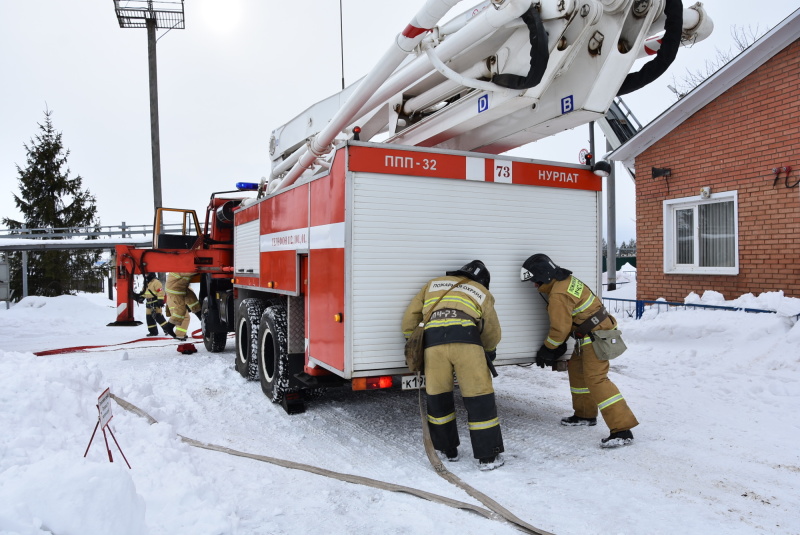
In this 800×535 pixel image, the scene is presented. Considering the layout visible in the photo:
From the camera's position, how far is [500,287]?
5207mm

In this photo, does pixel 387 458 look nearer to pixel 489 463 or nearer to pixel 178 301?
pixel 489 463

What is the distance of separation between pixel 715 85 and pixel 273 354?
8770mm

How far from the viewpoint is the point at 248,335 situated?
7.44 meters

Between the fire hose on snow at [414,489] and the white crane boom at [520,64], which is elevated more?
the white crane boom at [520,64]

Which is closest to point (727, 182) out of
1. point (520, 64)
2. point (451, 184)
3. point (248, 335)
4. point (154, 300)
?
point (520, 64)

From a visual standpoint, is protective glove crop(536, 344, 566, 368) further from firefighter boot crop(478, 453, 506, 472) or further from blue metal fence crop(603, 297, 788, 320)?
blue metal fence crop(603, 297, 788, 320)

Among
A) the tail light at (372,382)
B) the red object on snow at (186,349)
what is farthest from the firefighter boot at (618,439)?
the red object on snow at (186,349)

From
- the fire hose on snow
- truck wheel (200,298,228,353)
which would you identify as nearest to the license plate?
the fire hose on snow

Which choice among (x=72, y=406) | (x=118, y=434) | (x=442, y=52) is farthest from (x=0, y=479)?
(x=442, y=52)

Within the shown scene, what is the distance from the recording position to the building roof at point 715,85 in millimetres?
8943

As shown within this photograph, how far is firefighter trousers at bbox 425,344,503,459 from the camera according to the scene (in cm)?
434

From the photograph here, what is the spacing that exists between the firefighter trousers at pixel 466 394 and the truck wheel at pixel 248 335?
3.34 m

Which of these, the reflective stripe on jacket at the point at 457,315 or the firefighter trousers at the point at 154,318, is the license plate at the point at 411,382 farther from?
the firefighter trousers at the point at 154,318

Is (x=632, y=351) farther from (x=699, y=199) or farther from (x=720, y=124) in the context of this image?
(x=720, y=124)
